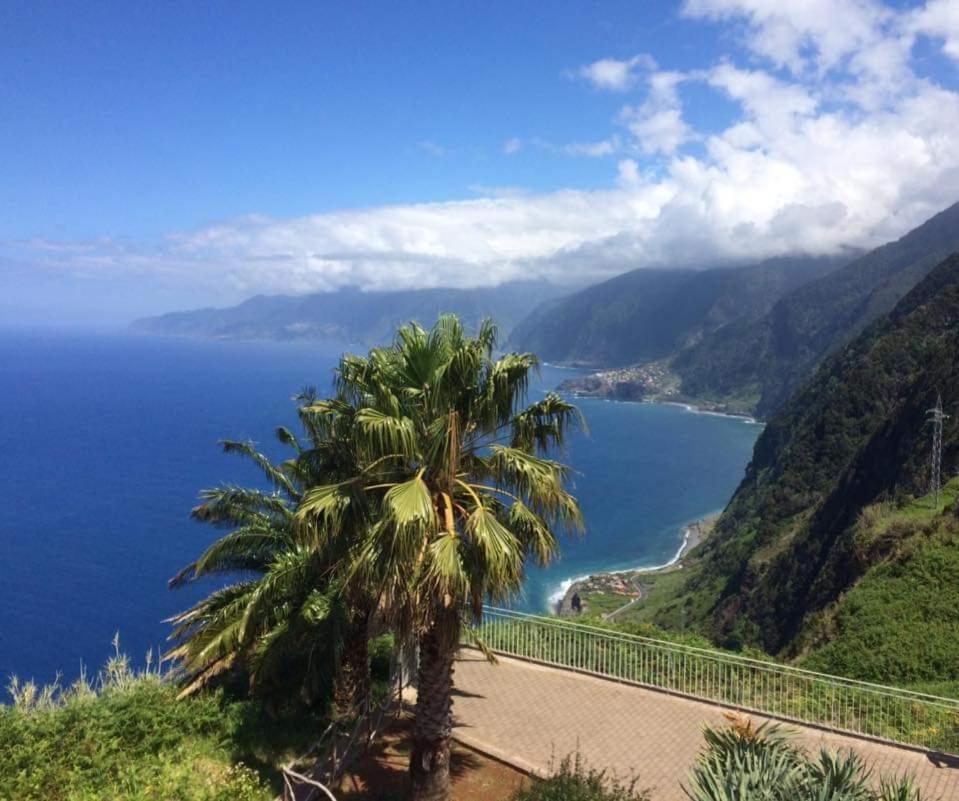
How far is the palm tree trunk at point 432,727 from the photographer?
7449 millimetres

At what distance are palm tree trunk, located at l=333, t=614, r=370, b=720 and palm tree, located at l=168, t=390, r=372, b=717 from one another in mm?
12

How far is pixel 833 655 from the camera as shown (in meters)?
16.1

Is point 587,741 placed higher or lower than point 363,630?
lower

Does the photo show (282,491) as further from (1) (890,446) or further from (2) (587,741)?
(1) (890,446)

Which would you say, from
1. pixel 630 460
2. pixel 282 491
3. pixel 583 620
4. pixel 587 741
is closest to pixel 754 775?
pixel 587 741

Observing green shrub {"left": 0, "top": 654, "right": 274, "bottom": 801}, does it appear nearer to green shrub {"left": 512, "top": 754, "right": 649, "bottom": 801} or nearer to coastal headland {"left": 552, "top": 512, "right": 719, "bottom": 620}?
green shrub {"left": 512, "top": 754, "right": 649, "bottom": 801}

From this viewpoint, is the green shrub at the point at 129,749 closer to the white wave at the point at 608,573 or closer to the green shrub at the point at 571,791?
the green shrub at the point at 571,791

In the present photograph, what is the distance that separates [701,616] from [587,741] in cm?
4842

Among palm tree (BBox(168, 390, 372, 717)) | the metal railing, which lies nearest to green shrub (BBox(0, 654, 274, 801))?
palm tree (BBox(168, 390, 372, 717))

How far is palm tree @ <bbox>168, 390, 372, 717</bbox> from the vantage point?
8.59 meters

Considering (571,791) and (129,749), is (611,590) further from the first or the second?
(571,791)

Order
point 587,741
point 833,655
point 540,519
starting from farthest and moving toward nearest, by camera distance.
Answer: point 833,655
point 587,741
point 540,519

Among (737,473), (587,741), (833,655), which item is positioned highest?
(587,741)

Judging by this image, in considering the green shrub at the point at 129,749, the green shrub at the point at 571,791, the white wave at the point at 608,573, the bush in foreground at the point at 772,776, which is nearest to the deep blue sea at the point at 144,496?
the white wave at the point at 608,573
